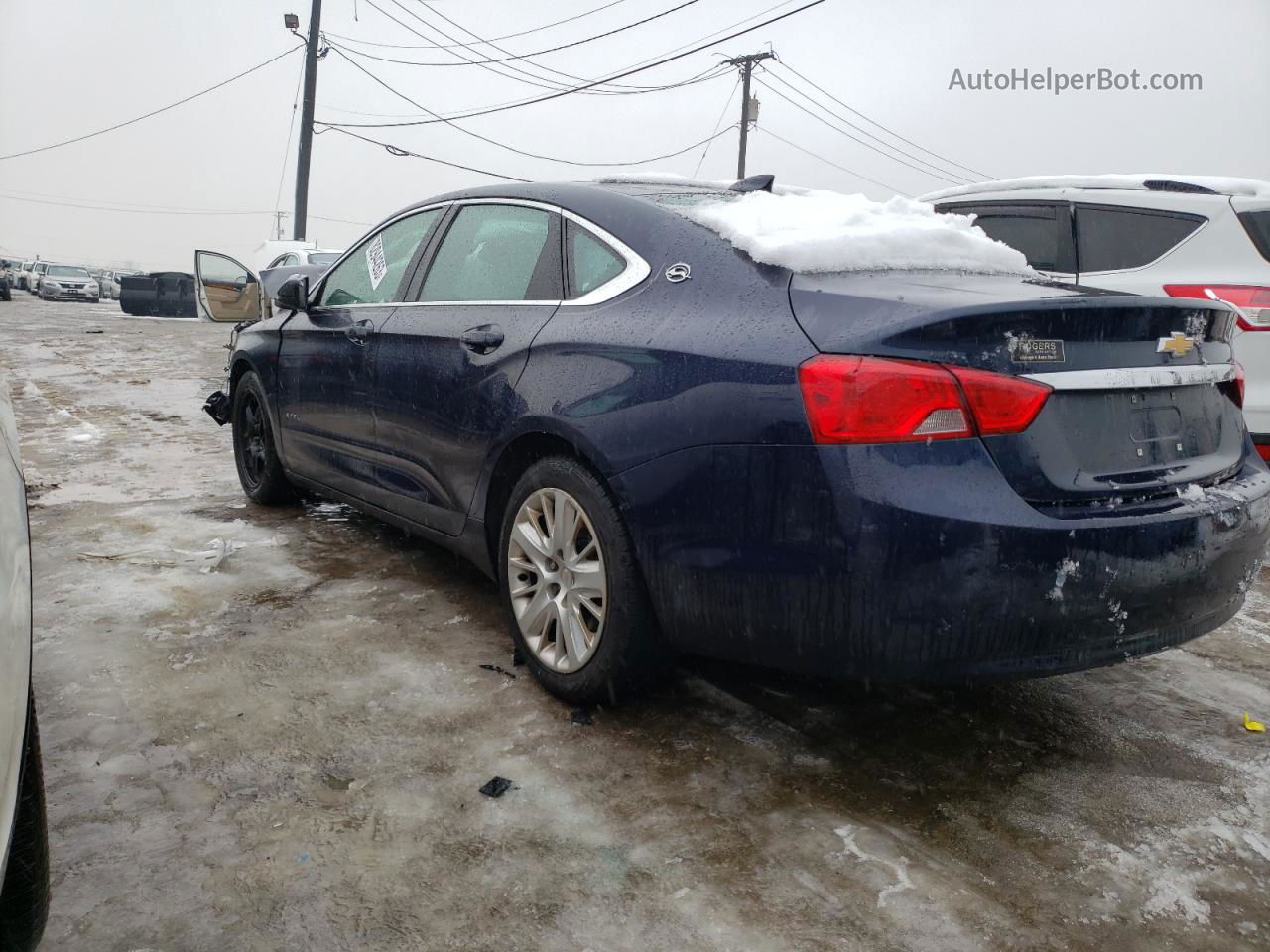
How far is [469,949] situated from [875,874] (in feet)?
2.74

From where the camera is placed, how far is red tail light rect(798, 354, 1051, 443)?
2.05 m

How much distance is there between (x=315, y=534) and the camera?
4.56 meters

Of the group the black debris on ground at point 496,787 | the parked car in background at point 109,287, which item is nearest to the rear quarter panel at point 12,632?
the black debris on ground at point 496,787

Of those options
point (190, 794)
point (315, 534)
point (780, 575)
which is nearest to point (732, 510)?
point (780, 575)

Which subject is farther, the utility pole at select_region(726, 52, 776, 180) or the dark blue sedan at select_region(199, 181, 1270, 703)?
the utility pole at select_region(726, 52, 776, 180)

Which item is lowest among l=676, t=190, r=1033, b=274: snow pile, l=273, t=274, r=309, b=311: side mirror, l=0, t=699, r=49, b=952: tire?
l=0, t=699, r=49, b=952: tire

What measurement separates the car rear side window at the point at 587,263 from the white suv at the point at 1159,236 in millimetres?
2225

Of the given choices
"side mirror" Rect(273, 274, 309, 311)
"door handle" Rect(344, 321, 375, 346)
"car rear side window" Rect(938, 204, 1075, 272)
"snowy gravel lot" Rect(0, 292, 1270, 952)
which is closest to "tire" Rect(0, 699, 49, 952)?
"snowy gravel lot" Rect(0, 292, 1270, 952)

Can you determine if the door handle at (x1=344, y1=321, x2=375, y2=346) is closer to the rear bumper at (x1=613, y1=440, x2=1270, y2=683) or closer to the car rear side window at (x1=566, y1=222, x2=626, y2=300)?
the car rear side window at (x1=566, y1=222, x2=626, y2=300)

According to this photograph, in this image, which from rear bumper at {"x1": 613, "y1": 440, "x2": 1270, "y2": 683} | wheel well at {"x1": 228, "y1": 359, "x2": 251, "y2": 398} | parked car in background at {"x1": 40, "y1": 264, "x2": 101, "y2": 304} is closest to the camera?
rear bumper at {"x1": 613, "y1": 440, "x2": 1270, "y2": 683}

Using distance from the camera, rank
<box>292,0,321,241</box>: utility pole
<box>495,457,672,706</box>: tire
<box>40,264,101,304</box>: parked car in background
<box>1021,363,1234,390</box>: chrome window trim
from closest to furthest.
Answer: <box>1021,363,1234,390</box>: chrome window trim
<box>495,457,672,706</box>: tire
<box>292,0,321,241</box>: utility pole
<box>40,264,101,304</box>: parked car in background

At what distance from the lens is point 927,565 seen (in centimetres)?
202

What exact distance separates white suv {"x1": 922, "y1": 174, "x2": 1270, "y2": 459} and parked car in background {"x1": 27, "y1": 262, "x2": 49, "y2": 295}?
42.9 metres

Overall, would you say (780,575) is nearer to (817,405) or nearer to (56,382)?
(817,405)
